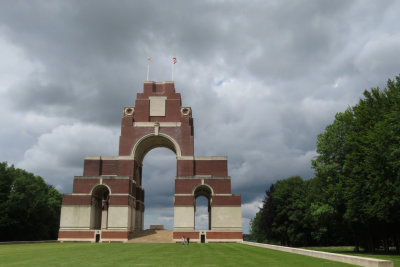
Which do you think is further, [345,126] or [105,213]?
[105,213]

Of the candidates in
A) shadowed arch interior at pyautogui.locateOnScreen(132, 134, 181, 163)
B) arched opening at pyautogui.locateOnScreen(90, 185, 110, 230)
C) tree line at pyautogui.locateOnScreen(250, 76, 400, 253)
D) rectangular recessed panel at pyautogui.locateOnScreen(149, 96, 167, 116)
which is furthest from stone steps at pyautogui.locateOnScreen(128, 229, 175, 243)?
tree line at pyautogui.locateOnScreen(250, 76, 400, 253)

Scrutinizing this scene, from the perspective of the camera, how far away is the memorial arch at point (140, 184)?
46.9m

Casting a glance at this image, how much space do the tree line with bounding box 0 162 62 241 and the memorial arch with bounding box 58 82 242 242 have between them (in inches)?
298

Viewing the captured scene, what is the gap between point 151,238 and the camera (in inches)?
1859

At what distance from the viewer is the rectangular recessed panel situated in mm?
54594

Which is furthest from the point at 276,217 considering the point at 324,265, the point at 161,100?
the point at 324,265

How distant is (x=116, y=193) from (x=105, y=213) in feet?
29.8

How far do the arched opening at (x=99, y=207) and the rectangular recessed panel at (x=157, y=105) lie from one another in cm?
1335

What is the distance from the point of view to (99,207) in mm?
52906

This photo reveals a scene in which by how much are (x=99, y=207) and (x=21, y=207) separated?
10.5 metres

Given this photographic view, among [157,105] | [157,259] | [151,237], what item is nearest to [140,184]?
[151,237]

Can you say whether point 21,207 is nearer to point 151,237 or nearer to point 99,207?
point 99,207

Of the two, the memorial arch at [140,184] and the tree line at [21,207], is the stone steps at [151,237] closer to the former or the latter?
the memorial arch at [140,184]

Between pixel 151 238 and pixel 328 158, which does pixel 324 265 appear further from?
pixel 151 238
